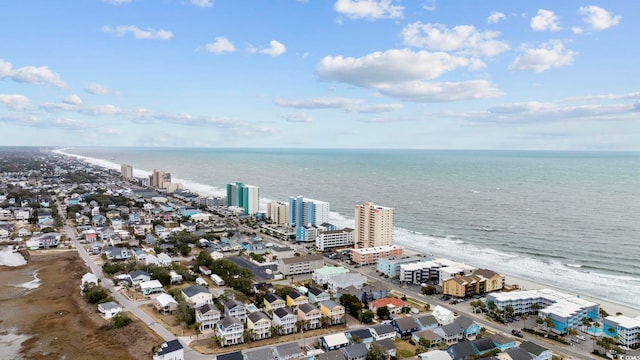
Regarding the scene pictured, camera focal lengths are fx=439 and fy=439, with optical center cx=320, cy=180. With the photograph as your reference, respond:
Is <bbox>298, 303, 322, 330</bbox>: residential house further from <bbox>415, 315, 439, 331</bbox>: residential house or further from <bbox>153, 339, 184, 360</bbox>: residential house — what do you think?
<bbox>153, 339, 184, 360</bbox>: residential house

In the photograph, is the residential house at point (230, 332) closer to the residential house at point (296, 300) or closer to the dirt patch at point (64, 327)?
the dirt patch at point (64, 327)

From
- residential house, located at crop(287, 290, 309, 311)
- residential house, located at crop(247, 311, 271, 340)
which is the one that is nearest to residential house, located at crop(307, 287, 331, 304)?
residential house, located at crop(287, 290, 309, 311)

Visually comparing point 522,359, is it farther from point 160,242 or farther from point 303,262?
point 160,242

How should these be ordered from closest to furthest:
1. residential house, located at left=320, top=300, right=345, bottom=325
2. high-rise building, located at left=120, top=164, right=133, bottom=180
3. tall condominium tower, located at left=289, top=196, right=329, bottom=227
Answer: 1. residential house, located at left=320, top=300, right=345, bottom=325
2. tall condominium tower, located at left=289, top=196, right=329, bottom=227
3. high-rise building, located at left=120, top=164, right=133, bottom=180

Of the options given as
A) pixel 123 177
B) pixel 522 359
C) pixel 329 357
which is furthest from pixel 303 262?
pixel 123 177

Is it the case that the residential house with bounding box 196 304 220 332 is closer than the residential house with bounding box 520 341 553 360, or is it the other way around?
the residential house with bounding box 520 341 553 360

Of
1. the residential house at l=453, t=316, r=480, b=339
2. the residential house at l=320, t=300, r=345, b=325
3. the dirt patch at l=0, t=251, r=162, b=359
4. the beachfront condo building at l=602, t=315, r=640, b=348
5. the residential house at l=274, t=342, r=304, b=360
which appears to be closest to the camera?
the residential house at l=274, t=342, r=304, b=360

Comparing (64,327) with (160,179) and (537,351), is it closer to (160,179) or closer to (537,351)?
(537,351)
